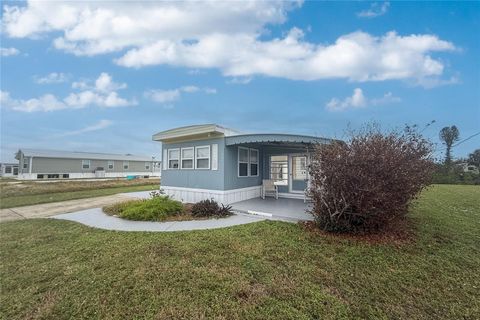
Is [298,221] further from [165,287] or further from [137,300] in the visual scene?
[137,300]

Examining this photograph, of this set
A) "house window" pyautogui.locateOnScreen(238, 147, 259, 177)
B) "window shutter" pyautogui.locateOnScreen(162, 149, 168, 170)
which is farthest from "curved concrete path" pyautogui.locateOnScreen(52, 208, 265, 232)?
"window shutter" pyautogui.locateOnScreen(162, 149, 168, 170)

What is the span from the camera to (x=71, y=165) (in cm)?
2850

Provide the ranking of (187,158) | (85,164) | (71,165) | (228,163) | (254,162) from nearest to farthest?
1. (228,163)
2. (187,158)
3. (254,162)
4. (71,165)
5. (85,164)

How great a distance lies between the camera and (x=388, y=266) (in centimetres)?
391

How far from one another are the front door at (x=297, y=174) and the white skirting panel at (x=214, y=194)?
5.28 ft

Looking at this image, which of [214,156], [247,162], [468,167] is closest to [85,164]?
[214,156]

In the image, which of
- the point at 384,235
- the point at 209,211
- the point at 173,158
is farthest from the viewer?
the point at 173,158

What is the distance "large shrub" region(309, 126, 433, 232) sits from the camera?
471 centimetres

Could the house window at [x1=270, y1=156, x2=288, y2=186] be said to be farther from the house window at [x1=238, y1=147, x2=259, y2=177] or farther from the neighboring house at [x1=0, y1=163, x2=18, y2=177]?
the neighboring house at [x1=0, y1=163, x2=18, y2=177]

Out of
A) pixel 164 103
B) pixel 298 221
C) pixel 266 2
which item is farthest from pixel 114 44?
pixel 298 221

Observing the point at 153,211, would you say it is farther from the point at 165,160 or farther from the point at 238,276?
the point at 165,160

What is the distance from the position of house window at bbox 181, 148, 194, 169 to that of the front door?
4.58 m

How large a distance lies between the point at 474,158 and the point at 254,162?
1145 inches

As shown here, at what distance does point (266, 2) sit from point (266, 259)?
888 cm
